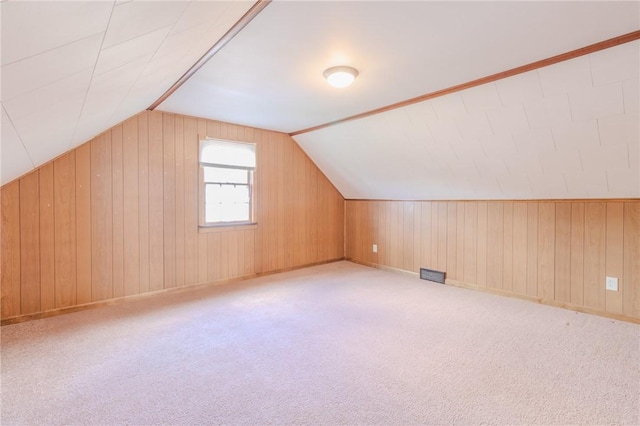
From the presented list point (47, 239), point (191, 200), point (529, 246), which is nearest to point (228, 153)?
point (191, 200)

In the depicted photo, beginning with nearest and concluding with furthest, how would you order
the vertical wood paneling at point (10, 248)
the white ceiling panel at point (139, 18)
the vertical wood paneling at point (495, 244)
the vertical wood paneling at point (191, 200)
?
the white ceiling panel at point (139, 18) < the vertical wood paneling at point (10, 248) < the vertical wood paneling at point (495, 244) < the vertical wood paneling at point (191, 200)

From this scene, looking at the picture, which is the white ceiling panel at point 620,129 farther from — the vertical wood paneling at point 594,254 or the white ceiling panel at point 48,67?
the white ceiling panel at point 48,67

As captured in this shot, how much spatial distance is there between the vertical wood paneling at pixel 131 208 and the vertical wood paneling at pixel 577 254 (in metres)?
4.54

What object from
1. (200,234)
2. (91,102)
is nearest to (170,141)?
(200,234)

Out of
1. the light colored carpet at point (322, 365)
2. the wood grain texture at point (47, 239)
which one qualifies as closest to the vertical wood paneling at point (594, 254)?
the light colored carpet at point (322, 365)

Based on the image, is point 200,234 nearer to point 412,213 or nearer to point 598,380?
point 412,213

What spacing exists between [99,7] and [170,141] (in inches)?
115

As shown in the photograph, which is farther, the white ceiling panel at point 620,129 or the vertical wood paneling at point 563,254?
the vertical wood paneling at point 563,254

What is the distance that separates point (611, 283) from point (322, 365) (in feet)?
9.39

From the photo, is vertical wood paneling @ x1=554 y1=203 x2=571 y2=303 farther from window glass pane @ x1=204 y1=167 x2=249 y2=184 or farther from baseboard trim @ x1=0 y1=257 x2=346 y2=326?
window glass pane @ x1=204 y1=167 x2=249 y2=184

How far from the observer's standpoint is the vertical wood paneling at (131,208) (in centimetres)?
338

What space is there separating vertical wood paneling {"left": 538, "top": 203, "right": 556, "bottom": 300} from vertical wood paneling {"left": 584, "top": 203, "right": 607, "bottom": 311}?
270 mm

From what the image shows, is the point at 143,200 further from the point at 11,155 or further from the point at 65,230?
the point at 11,155

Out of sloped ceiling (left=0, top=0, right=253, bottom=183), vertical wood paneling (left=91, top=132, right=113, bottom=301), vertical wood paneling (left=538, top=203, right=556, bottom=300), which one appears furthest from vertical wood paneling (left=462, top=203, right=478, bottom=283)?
vertical wood paneling (left=91, top=132, right=113, bottom=301)
